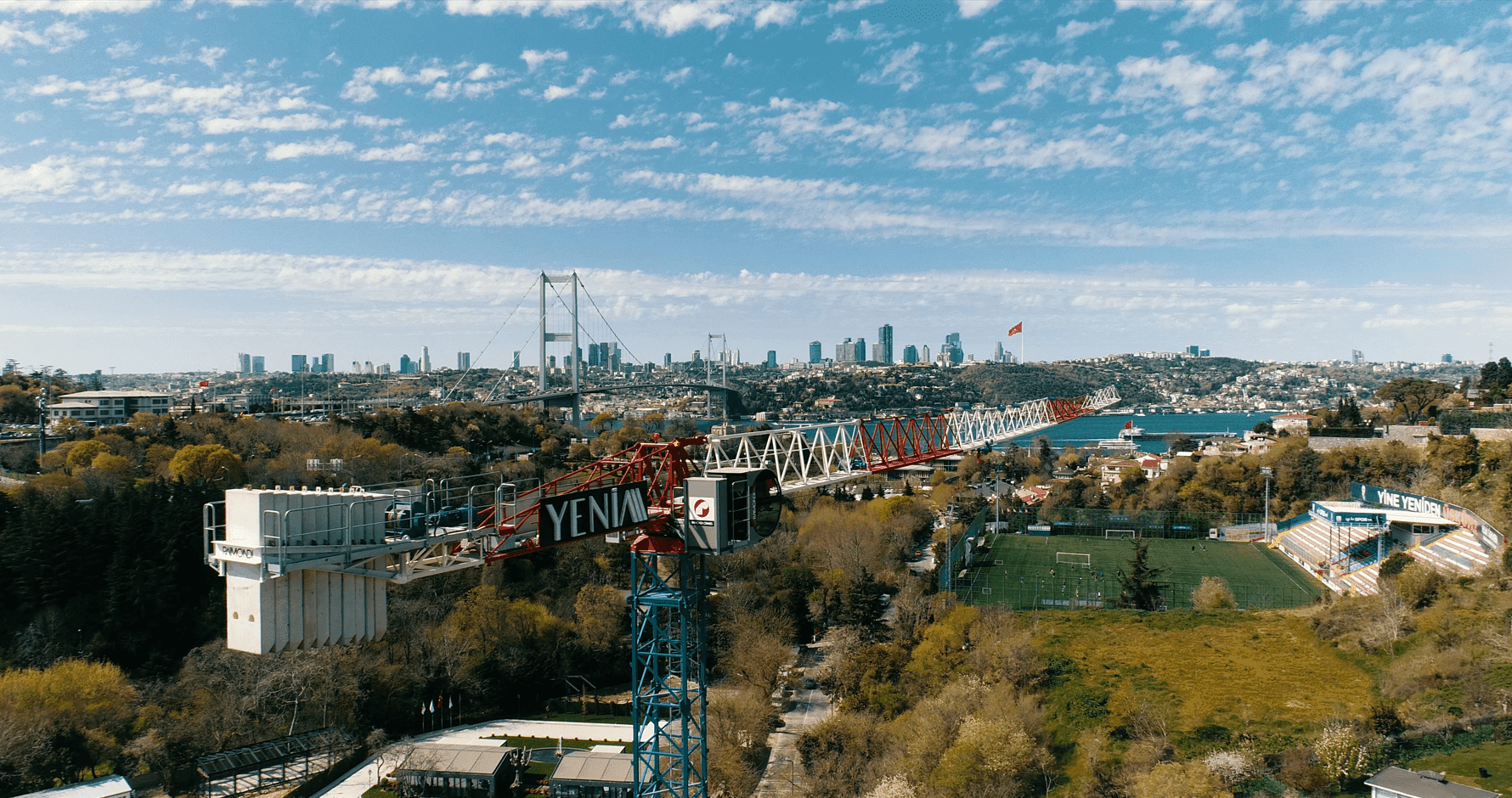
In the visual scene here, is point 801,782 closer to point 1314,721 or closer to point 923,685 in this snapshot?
point 923,685

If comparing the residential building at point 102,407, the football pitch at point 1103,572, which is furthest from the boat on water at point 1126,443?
the residential building at point 102,407

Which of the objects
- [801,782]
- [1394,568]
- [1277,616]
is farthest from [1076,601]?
[801,782]

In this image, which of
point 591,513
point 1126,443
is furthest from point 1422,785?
point 1126,443

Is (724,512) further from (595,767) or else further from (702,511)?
(595,767)

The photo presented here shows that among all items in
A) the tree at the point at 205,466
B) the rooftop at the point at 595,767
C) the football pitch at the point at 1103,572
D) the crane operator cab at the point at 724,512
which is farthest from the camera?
the tree at the point at 205,466

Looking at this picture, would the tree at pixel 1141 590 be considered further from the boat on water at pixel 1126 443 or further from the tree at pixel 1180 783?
the boat on water at pixel 1126 443

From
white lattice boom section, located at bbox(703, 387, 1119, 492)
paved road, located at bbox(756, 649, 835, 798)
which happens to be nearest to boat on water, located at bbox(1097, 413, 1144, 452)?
white lattice boom section, located at bbox(703, 387, 1119, 492)
